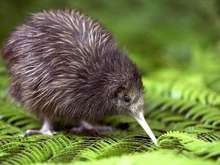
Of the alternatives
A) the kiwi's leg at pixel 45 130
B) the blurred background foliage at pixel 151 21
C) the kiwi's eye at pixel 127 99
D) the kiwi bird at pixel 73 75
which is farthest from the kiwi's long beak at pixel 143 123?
the blurred background foliage at pixel 151 21

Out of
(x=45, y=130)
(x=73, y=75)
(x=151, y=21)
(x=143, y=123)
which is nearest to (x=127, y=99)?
(x=143, y=123)

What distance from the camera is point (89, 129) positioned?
3.77 meters

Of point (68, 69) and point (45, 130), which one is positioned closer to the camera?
point (68, 69)

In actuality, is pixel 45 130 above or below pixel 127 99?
below

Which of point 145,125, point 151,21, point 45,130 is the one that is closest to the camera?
point 145,125

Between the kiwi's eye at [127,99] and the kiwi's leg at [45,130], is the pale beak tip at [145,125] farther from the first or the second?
the kiwi's leg at [45,130]

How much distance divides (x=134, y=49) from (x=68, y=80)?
3165mm

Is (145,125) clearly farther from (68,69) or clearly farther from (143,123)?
(68,69)

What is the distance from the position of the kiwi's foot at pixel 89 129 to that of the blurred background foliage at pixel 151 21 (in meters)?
2.38

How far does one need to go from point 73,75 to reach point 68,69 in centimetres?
5

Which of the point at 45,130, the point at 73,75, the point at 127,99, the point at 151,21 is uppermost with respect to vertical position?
the point at 151,21

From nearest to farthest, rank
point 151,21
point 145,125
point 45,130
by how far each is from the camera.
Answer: point 145,125
point 45,130
point 151,21

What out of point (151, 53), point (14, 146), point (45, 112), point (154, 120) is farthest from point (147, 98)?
point (151, 53)

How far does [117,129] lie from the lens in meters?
3.82
